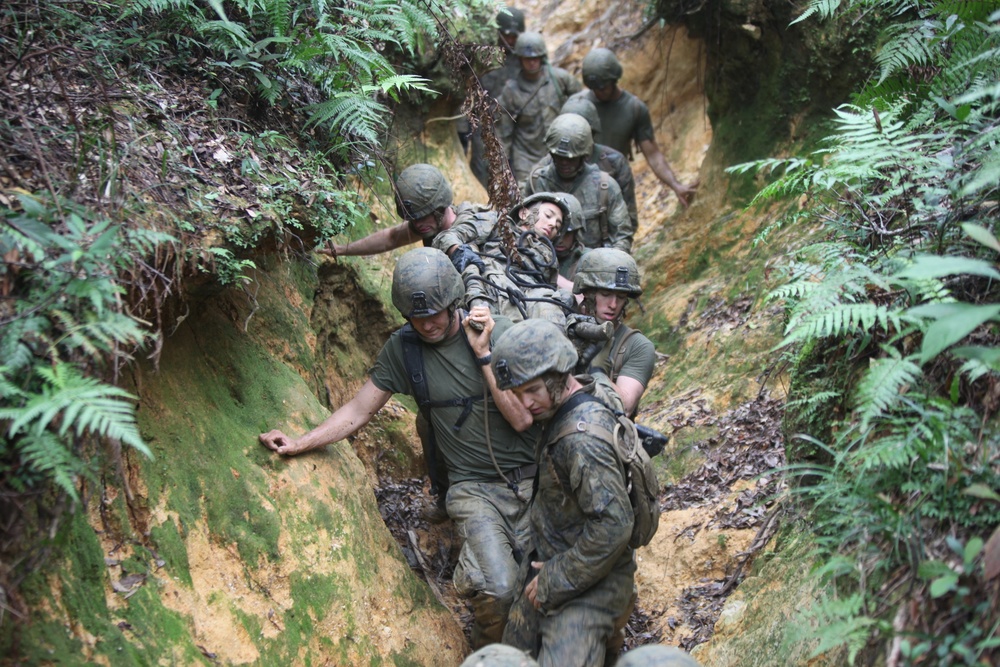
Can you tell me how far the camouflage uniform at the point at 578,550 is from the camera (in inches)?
179

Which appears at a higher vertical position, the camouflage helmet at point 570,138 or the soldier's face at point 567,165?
the camouflage helmet at point 570,138

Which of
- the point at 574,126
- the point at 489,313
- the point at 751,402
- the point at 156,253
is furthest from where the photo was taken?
the point at 574,126

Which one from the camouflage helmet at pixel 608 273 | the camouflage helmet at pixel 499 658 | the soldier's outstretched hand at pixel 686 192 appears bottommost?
the soldier's outstretched hand at pixel 686 192

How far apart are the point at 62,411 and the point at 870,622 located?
3377 millimetres

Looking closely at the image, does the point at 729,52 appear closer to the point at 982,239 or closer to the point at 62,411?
the point at 982,239

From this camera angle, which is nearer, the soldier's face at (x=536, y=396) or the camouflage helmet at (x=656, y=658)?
the camouflage helmet at (x=656, y=658)

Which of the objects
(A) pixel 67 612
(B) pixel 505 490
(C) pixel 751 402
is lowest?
(C) pixel 751 402

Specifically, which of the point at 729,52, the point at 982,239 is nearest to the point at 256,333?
the point at 982,239

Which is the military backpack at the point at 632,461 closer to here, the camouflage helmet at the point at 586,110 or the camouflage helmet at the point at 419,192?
the camouflage helmet at the point at 419,192

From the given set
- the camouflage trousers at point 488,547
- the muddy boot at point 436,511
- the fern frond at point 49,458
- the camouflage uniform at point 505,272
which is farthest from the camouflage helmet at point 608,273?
the fern frond at point 49,458

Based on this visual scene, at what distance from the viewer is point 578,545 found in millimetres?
4633

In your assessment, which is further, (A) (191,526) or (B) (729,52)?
(B) (729,52)

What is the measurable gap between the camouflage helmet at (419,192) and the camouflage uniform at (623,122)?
497 cm

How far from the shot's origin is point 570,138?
8.69 metres
